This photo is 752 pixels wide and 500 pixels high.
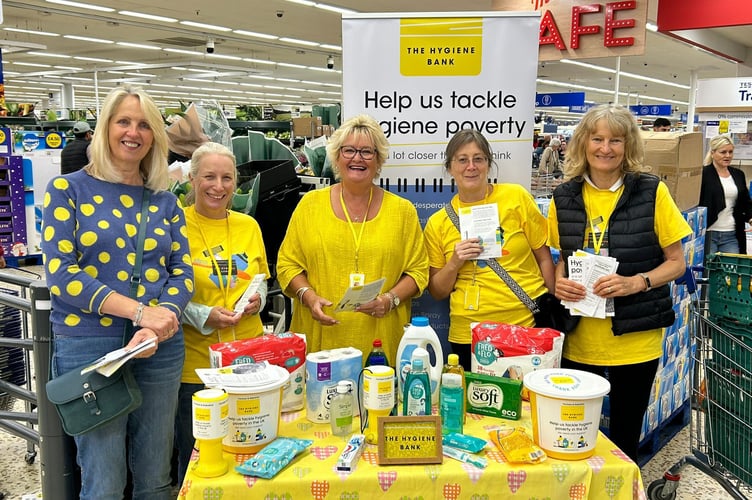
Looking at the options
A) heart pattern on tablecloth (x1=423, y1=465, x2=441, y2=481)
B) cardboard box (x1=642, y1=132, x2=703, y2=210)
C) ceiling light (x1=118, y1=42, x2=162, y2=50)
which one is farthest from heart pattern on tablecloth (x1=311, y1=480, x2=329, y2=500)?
ceiling light (x1=118, y1=42, x2=162, y2=50)

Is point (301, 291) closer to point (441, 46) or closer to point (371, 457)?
point (371, 457)

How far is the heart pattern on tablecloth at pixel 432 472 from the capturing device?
5.43ft

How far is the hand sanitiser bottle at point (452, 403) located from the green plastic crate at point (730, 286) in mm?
1335

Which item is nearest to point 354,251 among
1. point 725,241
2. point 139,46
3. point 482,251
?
point 482,251

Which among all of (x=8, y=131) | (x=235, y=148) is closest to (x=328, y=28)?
(x=8, y=131)

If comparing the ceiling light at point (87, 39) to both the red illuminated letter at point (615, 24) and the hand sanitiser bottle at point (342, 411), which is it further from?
the hand sanitiser bottle at point (342, 411)

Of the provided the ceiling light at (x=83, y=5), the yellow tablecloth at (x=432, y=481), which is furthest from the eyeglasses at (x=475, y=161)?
the ceiling light at (x=83, y=5)

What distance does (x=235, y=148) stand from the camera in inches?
165

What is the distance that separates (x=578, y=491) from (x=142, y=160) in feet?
5.53

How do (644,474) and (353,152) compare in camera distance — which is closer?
(353,152)

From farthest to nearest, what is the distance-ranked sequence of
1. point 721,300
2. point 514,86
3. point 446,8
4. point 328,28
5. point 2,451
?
point 328,28 → point 446,8 → point 2,451 → point 514,86 → point 721,300

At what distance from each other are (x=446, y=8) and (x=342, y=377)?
37.6 ft

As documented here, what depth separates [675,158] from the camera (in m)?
3.36

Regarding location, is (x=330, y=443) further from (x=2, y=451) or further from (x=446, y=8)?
(x=446, y=8)
